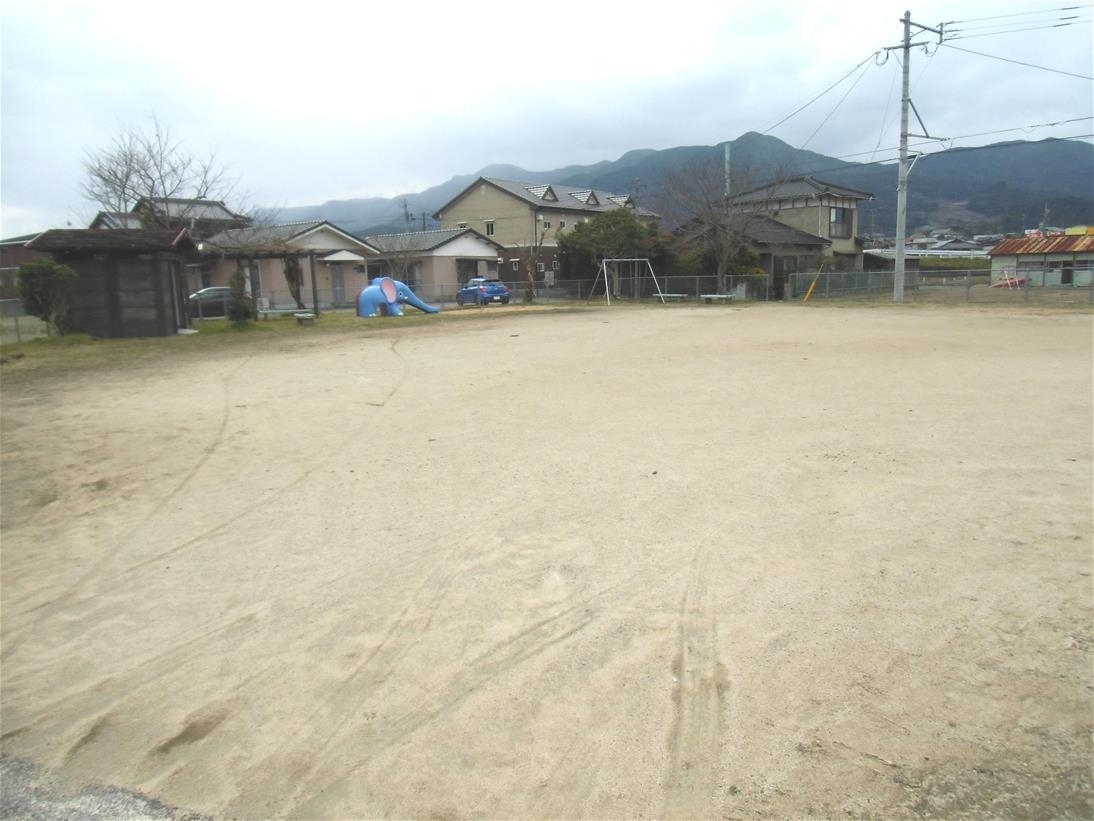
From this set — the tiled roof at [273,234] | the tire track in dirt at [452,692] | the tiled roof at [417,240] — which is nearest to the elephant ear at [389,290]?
the tiled roof at [273,234]

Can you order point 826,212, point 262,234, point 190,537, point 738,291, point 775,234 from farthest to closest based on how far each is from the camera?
point 826,212 < point 775,234 < point 738,291 < point 262,234 < point 190,537

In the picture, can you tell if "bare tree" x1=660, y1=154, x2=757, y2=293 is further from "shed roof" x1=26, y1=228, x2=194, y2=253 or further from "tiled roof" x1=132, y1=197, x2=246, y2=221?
"shed roof" x1=26, y1=228, x2=194, y2=253

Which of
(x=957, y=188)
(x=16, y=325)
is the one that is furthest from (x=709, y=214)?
(x=957, y=188)

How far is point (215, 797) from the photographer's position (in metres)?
2.79

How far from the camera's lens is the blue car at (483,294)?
3831 cm

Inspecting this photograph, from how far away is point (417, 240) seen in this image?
45.6m

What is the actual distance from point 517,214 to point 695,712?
53.0m

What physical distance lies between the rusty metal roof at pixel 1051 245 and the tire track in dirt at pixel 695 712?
55858 millimetres

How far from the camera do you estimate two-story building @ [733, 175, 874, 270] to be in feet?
157

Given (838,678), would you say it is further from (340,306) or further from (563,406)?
(340,306)

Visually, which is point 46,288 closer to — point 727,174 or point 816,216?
point 727,174

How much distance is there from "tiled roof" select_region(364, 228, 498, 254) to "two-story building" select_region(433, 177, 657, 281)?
5.13 m

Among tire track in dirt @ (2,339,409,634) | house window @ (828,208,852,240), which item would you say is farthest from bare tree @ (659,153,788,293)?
tire track in dirt @ (2,339,409,634)

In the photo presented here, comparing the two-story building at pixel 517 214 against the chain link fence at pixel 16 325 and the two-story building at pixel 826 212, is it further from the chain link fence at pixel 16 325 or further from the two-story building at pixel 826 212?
the chain link fence at pixel 16 325
